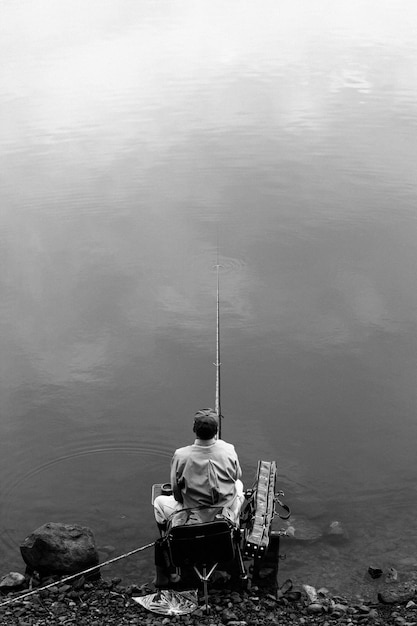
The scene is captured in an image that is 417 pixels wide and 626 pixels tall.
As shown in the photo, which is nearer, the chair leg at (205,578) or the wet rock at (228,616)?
the wet rock at (228,616)

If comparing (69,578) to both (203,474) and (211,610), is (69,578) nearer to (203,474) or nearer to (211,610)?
(211,610)

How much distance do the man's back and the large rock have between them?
122 centimetres

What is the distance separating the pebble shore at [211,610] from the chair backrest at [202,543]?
1.53ft

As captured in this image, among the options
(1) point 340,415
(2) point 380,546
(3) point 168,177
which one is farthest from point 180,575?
(3) point 168,177

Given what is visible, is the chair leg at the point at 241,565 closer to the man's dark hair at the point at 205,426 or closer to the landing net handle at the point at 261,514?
the landing net handle at the point at 261,514

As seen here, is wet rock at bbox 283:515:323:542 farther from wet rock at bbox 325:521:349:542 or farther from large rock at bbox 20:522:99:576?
large rock at bbox 20:522:99:576

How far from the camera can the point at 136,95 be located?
28266 millimetres

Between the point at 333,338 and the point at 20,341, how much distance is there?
5.05 metres

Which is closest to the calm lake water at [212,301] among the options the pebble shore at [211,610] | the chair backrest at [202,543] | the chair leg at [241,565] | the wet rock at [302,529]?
the wet rock at [302,529]

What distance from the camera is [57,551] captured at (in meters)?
7.16

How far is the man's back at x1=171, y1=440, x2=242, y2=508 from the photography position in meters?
6.75

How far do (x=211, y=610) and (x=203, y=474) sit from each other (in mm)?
1168

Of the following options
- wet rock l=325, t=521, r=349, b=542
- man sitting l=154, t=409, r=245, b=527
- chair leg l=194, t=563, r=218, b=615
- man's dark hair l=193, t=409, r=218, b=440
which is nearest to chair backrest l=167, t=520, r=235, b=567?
chair leg l=194, t=563, r=218, b=615

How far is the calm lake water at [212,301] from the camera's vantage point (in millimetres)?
8750
